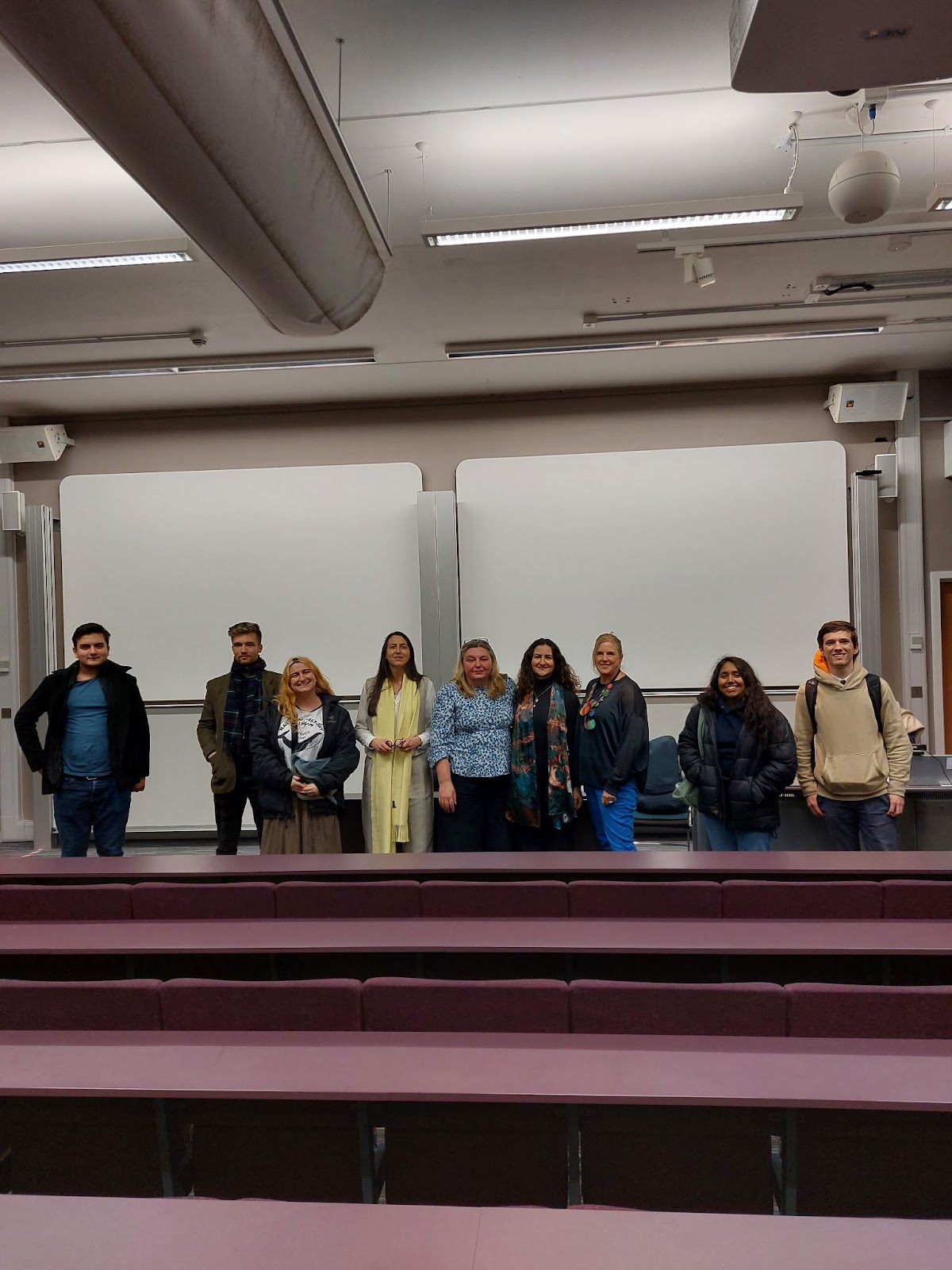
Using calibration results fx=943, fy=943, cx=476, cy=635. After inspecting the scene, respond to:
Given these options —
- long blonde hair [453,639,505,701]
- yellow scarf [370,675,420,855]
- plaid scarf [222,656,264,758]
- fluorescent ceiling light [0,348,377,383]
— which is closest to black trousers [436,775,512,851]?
yellow scarf [370,675,420,855]

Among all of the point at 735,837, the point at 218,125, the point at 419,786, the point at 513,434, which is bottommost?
the point at 735,837

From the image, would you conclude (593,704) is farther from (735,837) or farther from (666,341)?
(666,341)

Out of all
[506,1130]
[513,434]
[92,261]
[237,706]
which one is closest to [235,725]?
[237,706]

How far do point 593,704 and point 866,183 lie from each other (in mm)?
2425

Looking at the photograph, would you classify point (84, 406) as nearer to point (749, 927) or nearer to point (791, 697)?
point (791, 697)

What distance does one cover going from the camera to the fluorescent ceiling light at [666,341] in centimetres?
598

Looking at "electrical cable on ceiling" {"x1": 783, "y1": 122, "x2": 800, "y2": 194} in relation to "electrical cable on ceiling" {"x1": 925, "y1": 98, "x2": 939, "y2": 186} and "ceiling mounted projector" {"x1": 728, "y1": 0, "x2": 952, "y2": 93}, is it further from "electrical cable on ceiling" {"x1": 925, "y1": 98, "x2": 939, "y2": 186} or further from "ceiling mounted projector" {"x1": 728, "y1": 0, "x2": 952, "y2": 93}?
"ceiling mounted projector" {"x1": 728, "y1": 0, "x2": 952, "y2": 93}

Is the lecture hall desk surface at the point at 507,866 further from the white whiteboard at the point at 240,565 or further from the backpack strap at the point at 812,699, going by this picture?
the white whiteboard at the point at 240,565

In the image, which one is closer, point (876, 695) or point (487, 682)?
point (876, 695)

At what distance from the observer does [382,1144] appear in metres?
2.19

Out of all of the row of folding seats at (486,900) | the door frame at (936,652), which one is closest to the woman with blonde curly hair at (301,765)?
the row of folding seats at (486,900)

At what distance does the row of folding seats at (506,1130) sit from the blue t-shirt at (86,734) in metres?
2.54

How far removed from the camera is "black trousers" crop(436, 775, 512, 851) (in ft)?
14.8

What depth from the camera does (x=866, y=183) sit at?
137 inches
